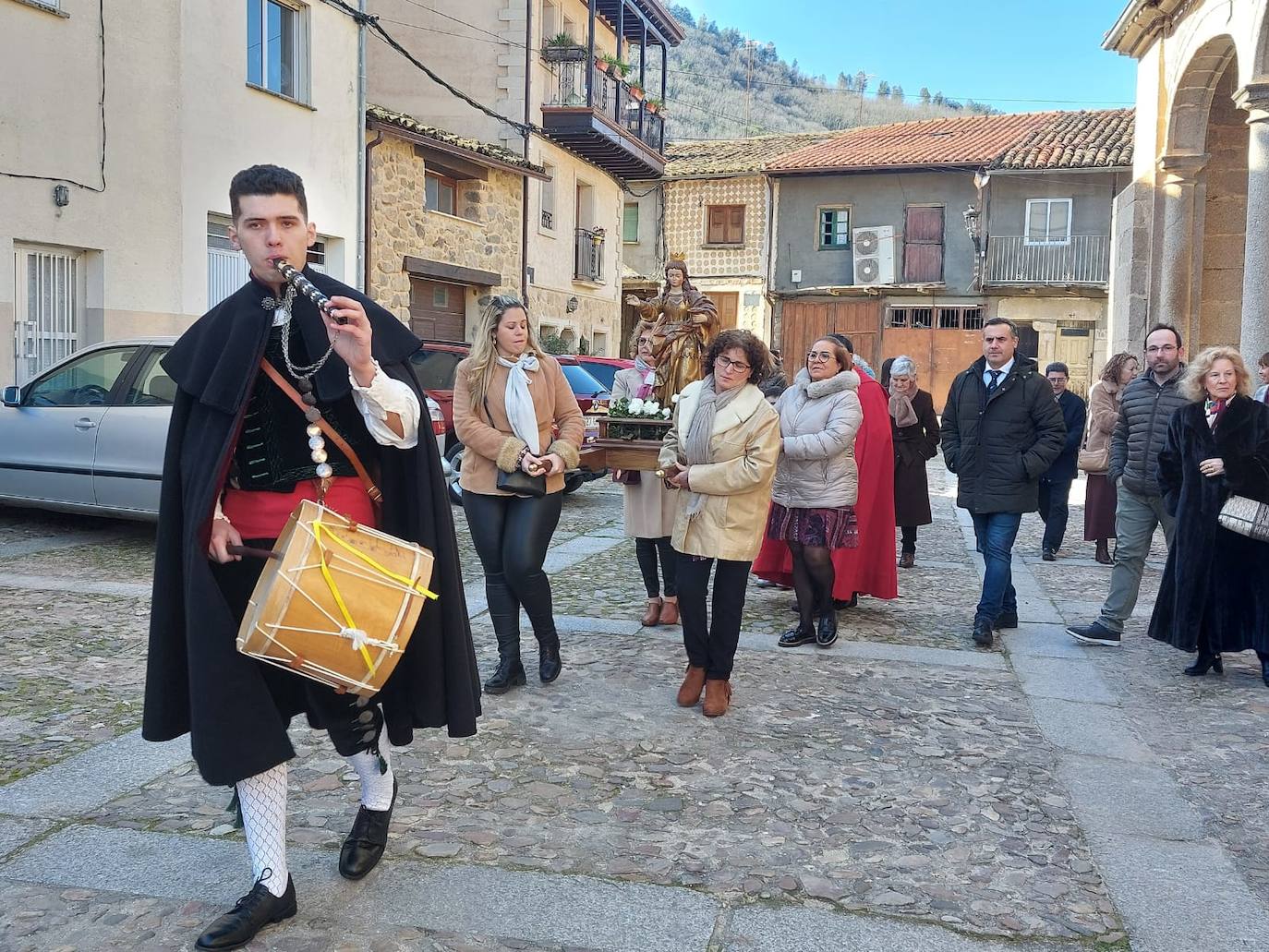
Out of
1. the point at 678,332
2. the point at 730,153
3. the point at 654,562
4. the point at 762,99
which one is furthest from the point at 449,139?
the point at 762,99

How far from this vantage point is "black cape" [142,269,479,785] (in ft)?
9.29

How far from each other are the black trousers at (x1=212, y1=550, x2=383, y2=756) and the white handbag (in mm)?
4501

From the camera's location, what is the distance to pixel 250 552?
280 centimetres

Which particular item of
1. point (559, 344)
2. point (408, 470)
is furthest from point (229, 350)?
point (559, 344)

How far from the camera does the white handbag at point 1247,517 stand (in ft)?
18.5

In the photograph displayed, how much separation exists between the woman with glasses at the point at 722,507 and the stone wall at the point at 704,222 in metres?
29.3

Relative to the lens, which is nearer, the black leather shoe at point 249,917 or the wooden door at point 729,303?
the black leather shoe at point 249,917

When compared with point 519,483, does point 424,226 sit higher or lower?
higher

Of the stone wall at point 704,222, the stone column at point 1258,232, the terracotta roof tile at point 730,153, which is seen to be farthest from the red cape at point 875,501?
the terracotta roof tile at point 730,153

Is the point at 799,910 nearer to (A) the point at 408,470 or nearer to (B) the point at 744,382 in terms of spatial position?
(A) the point at 408,470

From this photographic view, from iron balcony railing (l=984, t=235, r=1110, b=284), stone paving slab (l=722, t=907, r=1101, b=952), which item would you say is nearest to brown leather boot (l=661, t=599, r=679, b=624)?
stone paving slab (l=722, t=907, r=1101, b=952)

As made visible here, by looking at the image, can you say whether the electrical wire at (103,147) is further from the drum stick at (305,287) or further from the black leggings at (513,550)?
the drum stick at (305,287)

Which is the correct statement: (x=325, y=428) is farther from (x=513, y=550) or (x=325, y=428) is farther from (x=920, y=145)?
(x=920, y=145)

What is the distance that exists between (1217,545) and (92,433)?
7.77m
